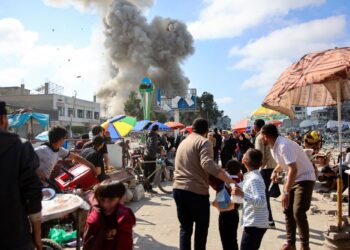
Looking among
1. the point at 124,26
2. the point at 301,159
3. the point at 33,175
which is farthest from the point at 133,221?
the point at 124,26

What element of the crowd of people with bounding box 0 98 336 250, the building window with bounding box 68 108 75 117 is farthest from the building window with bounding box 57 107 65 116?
the crowd of people with bounding box 0 98 336 250

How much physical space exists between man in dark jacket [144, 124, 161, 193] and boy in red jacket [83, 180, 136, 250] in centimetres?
654

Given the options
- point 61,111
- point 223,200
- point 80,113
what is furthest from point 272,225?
point 80,113

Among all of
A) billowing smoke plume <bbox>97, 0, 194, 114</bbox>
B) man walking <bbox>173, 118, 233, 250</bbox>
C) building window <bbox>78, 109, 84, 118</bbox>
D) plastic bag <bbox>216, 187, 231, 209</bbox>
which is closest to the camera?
plastic bag <bbox>216, 187, 231, 209</bbox>

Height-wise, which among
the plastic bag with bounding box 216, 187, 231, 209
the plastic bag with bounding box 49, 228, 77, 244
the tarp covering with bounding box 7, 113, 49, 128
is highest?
the tarp covering with bounding box 7, 113, 49, 128

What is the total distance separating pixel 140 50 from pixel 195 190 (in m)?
60.4

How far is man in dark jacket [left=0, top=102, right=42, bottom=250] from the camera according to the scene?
→ 194cm

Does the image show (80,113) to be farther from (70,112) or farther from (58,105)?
(58,105)

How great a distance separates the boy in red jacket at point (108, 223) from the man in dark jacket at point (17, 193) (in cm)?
53

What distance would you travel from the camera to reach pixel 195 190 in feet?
12.0

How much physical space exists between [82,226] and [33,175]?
1861 mm

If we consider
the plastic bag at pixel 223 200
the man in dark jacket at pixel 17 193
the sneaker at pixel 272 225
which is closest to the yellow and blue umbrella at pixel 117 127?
the sneaker at pixel 272 225

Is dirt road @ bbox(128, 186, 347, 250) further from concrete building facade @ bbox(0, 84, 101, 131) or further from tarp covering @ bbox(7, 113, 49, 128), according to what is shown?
concrete building facade @ bbox(0, 84, 101, 131)

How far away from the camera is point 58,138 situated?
155 inches
